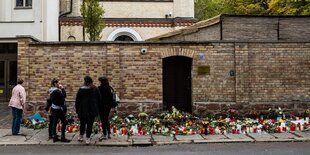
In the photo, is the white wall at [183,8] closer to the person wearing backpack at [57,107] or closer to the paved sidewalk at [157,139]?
the paved sidewalk at [157,139]

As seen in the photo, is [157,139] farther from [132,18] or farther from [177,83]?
[132,18]

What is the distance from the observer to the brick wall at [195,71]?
14398mm

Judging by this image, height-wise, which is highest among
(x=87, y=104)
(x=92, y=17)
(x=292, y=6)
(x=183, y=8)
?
(x=292, y=6)

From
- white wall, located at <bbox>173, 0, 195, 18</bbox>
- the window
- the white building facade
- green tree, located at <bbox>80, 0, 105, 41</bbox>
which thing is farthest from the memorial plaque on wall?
the window

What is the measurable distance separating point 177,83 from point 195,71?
0.99m

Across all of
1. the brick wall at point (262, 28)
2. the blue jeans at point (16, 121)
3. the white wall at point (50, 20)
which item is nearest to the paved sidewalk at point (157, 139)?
the blue jeans at point (16, 121)

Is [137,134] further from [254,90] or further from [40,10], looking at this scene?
[40,10]

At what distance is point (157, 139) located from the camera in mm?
11305

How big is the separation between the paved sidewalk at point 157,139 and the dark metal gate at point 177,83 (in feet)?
11.0

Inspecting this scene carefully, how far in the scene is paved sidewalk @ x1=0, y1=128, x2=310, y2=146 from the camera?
10.9m

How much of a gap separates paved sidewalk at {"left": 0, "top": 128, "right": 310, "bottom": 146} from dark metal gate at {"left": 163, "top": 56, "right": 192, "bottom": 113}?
336cm

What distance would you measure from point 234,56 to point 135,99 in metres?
4.04

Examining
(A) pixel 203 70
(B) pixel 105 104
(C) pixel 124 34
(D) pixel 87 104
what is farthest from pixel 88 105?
(C) pixel 124 34

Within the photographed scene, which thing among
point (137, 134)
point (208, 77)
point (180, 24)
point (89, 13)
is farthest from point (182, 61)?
point (180, 24)
